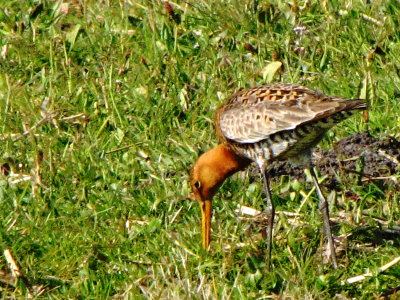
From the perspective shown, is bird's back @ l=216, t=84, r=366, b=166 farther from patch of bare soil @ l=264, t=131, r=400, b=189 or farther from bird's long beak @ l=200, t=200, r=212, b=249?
patch of bare soil @ l=264, t=131, r=400, b=189

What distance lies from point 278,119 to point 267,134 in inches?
5.3

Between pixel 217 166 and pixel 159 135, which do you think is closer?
pixel 217 166

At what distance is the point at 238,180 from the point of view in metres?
6.69

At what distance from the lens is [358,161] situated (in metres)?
6.69

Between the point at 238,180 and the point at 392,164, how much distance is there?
959 millimetres

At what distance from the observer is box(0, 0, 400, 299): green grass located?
5.80 m

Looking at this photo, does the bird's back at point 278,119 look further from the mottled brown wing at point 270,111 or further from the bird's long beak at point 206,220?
the bird's long beak at point 206,220

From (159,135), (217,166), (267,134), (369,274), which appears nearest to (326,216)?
(369,274)

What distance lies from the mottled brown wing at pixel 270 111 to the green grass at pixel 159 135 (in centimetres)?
49

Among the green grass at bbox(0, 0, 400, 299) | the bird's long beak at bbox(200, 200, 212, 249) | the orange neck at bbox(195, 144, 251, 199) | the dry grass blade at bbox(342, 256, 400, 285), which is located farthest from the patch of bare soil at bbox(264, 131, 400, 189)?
the dry grass blade at bbox(342, 256, 400, 285)

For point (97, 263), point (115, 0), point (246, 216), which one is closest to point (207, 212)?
point (246, 216)

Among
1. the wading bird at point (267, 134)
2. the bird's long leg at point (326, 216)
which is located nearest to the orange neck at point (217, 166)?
the wading bird at point (267, 134)

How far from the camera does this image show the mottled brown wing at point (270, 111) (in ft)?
18.8

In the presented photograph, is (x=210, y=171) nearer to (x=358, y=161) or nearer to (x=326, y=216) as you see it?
(x=326, y=216)
